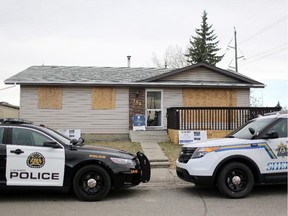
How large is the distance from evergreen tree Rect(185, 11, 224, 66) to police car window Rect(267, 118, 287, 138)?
43811 mm

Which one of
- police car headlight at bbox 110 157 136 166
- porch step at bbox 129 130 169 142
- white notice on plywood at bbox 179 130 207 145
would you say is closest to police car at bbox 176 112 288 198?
police car headlight at bbox 110 157 136 166

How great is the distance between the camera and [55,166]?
22.0 feet

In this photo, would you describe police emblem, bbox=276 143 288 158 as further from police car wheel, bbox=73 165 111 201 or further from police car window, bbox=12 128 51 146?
police car window, bbox=12 128 51 146

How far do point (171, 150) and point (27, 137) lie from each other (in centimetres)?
686

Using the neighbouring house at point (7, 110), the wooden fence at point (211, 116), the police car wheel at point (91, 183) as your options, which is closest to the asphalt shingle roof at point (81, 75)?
the wooden fence at point (211, 116)

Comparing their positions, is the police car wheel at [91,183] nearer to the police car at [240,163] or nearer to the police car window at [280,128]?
the police car at [240,163]

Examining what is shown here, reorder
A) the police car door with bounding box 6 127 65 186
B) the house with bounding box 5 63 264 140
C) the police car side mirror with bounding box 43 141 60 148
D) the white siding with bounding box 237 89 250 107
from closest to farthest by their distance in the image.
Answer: the police car door with bounding box 6 127 65 186 → the police car side mirror with bounding box 43 141 60 148 → the house with bounding box 5 63 264 140 → the white siding with bounding box 237 89 250 107

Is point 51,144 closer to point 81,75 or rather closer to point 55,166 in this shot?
point 55,166

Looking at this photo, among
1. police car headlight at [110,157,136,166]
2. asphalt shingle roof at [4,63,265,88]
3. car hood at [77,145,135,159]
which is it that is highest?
asphalt shingle roof at [4,63,265,88]

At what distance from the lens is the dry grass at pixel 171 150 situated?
436 inches

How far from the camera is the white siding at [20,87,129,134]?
54.4ft

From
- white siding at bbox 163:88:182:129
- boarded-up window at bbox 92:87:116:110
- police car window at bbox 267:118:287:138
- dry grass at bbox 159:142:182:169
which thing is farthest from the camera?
white siding at bbox 163:88:182:129

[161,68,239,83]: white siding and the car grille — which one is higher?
[161,68,239,83]: white siding

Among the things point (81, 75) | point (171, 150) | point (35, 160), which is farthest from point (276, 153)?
point (81, 75)
